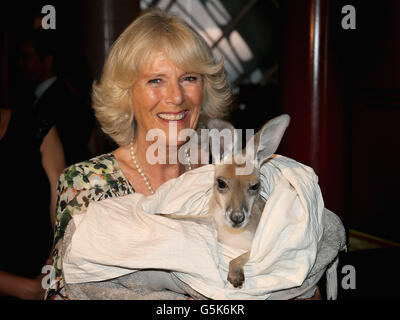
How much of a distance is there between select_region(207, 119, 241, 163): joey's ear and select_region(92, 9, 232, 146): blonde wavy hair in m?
0.24

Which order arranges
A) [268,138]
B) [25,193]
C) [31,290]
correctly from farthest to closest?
[25,193] < [31,290] < [268,138]

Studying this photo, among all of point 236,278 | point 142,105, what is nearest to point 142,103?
point 142,105

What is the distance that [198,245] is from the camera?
1016 millimetres

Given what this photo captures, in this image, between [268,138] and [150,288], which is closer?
[150,288]

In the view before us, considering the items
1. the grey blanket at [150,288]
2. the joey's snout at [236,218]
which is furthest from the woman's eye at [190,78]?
the grey blanket at [150,288]

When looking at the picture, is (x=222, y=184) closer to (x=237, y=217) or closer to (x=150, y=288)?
(x=237, y=217)

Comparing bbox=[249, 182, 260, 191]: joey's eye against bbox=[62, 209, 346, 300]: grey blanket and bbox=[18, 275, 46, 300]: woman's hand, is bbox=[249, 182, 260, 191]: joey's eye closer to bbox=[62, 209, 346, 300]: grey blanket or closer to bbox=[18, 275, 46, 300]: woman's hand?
bbox=[62, 209, 346, 300]: grey blanket

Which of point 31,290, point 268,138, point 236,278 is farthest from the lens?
point 31,290

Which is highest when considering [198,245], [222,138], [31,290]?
[222,138]

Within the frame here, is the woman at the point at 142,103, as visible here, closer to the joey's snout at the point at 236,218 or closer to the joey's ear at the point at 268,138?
the joey's ear at the point at 268,138

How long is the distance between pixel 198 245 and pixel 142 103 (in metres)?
0.56

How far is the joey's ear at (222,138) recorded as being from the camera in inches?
46.9
